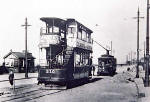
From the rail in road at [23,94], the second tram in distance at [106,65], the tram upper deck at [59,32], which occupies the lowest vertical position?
the rail in road at [23,94]

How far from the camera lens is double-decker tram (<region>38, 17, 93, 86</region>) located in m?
19.4

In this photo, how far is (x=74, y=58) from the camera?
20984 millimetres

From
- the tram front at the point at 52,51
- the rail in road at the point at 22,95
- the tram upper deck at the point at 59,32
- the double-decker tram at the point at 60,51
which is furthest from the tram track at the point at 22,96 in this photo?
the tram upper deck at the point at 59,32

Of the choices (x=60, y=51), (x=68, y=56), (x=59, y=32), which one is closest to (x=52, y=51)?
(x=60, y=51)

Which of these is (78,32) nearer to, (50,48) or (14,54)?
(50,48)

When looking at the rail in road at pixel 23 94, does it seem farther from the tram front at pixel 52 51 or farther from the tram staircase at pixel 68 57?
the tram staircase at pixel 68 57

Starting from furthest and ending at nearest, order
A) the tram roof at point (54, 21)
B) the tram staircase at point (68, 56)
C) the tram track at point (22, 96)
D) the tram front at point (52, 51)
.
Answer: the tram roof at point (54, 21), the tram staircase at point (68, 56), the tram front at point (52, 51), the tram track at point (22, 96)

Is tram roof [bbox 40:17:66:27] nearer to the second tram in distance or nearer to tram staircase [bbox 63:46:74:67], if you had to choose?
tram staircase [bbox 63:46:74:67]

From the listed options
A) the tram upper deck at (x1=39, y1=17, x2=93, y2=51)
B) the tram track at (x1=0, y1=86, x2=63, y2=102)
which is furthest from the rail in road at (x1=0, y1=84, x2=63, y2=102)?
the tram upper deck at (x1=39, y1=17, x2=93, y2=51)

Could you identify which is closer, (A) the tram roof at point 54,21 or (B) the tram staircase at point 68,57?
(B) the tram staircase at point 68,57

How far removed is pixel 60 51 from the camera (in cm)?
2119

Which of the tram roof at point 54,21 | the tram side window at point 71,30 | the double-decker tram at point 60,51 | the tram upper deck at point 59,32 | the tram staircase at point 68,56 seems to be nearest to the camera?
the double-decker tram at point 60,51

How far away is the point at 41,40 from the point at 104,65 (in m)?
21.0

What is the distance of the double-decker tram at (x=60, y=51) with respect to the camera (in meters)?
19.4
